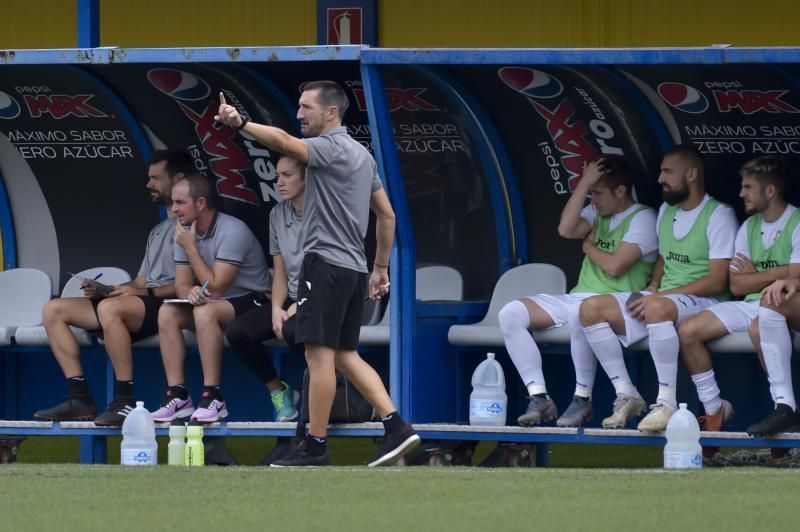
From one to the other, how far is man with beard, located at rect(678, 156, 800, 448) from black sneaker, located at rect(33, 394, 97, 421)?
310 cm

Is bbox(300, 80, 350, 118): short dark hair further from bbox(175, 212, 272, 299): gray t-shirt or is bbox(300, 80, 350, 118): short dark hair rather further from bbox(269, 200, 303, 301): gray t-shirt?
bbox(175, 212, 272, 299): gray t-shirt

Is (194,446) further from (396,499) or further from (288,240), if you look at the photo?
(396,499)

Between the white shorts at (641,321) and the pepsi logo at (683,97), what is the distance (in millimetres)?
1055

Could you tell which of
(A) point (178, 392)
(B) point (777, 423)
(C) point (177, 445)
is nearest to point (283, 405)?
(A) point (178, 392)

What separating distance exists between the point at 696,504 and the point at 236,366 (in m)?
4.10

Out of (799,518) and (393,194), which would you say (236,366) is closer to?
(393,194)

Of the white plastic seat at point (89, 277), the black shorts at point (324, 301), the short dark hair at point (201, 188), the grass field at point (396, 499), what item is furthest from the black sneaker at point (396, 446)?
the white plastic seat at point (89, 277)

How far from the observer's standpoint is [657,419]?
8094 millimetres

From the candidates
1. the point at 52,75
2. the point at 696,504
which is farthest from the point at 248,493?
the point at 52,75

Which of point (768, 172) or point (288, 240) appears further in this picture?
point (288, 240)

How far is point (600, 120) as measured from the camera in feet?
30.1

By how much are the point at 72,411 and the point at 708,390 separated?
326 centimetres

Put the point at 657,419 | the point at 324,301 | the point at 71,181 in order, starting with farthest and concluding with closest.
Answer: the point at 71,181, the point at 657,419, the point at 324,301

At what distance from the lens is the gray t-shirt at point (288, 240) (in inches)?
349
